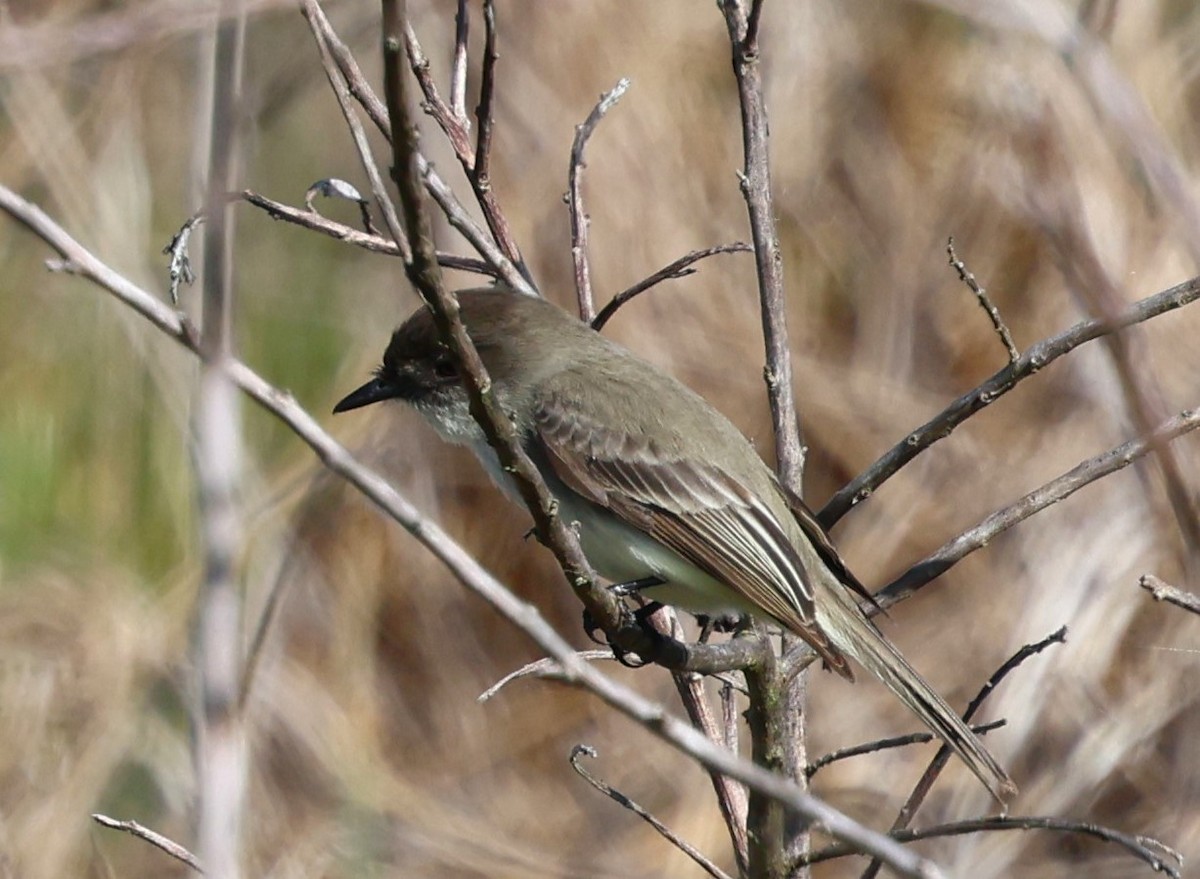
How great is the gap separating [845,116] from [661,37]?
914mm

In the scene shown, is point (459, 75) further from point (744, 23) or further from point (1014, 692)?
point (1014, 692)

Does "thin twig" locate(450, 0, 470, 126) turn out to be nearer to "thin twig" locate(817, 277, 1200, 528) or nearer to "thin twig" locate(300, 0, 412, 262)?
"thin twig" locate(300, 0, 412, 262)

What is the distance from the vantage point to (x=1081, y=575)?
579cm

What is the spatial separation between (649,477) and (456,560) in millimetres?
2107

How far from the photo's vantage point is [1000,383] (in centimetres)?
290

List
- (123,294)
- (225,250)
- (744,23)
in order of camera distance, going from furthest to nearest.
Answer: (744,23) → (123,294) → (225,250)

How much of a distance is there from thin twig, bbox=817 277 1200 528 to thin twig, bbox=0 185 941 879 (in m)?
1.45

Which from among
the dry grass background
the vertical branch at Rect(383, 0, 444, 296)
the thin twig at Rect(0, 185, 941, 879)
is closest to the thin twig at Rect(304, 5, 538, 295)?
the vertical branch at Rect(383, 0, 444, 296)

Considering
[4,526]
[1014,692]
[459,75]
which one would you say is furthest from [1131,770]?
[4,526]

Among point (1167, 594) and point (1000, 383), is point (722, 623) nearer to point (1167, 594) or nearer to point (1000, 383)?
point (1000, 383)

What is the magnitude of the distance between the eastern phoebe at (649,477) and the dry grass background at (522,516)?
2.20m

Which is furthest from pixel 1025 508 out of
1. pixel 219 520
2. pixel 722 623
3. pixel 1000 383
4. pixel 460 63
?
pixel 219 520

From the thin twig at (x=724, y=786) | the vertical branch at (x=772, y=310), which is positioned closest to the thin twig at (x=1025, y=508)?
the vertical branch at (x=772, y=310)

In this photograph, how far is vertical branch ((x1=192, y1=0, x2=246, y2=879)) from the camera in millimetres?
1342
